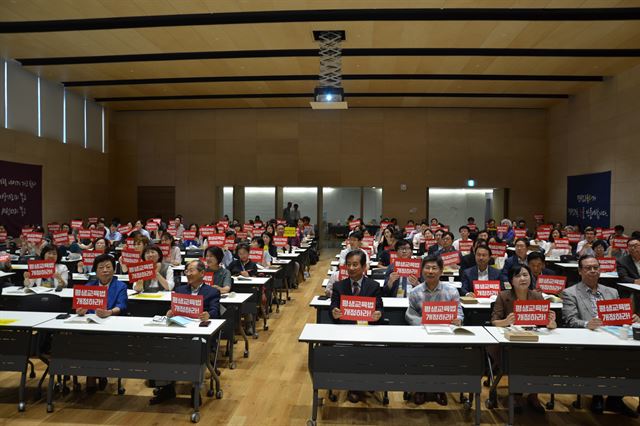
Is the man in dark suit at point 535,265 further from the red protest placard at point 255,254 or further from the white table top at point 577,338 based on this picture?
the red protest placard at point 255,254

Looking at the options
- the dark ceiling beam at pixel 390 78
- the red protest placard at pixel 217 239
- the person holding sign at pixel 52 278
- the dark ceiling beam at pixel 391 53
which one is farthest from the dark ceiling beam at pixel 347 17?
the person holding sign at pixel 52 278

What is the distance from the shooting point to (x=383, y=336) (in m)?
3.99

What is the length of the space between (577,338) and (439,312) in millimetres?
1081

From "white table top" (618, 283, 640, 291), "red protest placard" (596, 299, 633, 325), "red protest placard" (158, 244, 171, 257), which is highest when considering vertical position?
"red protest placard" (158, 244, 171, 257)

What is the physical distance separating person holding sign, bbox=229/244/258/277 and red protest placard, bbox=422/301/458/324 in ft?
11.9

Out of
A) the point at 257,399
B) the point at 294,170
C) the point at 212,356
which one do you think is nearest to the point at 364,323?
the point at 257,399

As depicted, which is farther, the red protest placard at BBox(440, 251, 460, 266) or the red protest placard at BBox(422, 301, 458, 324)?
the red protest placard at BBox(440, 251, 460, 266)

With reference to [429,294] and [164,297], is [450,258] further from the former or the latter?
[164,297]

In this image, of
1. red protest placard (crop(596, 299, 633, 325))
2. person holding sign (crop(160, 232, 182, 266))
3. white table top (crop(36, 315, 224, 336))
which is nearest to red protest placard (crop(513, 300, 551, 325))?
red protest placard (crop(596, 299, 633, 325))

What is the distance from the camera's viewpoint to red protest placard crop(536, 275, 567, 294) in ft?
18.6

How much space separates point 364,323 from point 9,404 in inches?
131

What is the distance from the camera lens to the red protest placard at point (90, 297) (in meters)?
4.60

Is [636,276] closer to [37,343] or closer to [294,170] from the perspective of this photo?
[37,343]

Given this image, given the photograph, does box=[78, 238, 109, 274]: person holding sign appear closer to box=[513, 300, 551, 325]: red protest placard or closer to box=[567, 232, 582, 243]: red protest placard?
box=[513, 300, 551, 325]: red protest placard
